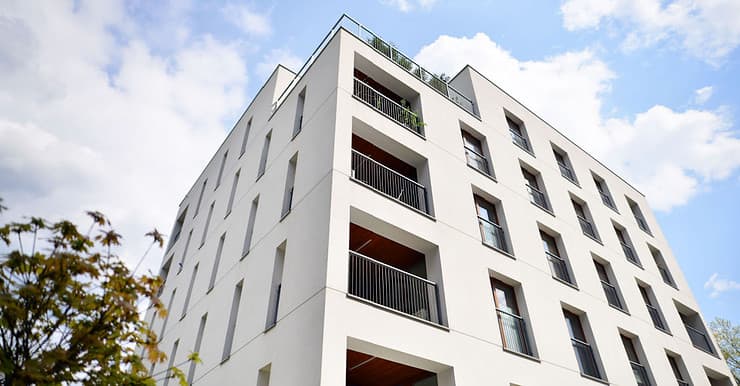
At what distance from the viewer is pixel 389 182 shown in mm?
11672

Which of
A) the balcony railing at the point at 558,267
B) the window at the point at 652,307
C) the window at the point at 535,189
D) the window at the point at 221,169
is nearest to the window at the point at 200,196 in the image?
the window at the point at 221,169

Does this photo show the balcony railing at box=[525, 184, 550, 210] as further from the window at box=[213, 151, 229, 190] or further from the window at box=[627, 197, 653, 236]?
the window at box=[213, 151, 229, 190]

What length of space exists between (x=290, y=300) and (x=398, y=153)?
529 cm

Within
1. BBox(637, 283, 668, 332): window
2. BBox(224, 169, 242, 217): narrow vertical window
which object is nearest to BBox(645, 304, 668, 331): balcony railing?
BBox(637, 283, 668, 332): window

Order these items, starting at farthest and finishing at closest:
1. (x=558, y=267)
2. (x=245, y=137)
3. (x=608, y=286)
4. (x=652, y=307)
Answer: (x=245, y=137) < (x=652, y=307) < (x=608, y=286) < (x=558, y=267)

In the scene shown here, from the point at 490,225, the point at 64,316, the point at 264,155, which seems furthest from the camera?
the point at 264,155

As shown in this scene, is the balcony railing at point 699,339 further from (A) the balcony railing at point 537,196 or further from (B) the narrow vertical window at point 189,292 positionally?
(B) the narrow vertical window at point 189,292

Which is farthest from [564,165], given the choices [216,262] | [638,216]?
[216,262]

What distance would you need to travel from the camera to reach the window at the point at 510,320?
1059cm

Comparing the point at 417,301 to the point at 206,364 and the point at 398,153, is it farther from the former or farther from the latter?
the point at 206,364

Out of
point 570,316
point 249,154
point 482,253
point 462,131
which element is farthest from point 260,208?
point 570,316

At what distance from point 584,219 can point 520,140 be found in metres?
4.20

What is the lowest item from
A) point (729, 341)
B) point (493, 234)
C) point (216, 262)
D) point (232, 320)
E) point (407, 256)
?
point (232, 320)

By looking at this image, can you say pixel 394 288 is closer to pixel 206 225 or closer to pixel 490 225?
pixel 490 225
